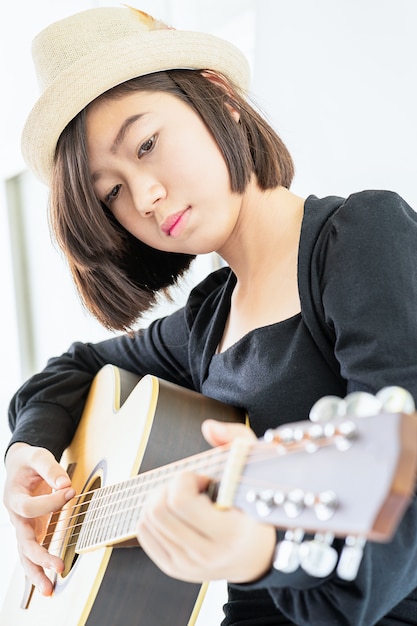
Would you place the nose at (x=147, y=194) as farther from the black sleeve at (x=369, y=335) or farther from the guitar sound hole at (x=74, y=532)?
the guitar sound hole at (x=74, y=532)

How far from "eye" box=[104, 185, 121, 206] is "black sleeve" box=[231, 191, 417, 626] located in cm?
31

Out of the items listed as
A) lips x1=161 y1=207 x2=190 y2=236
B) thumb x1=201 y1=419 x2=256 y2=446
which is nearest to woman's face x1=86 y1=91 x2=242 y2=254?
lips x1=161 y1=207 x2=190 y2=236

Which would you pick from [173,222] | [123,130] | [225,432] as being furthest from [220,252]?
[225,432]

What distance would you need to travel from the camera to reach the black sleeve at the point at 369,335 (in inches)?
27.4

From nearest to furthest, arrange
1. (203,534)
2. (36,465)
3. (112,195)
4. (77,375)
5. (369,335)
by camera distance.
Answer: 1. (203,534)
2. (369,335)
3. (112,195)
4. (36,465)
5. (77,375)

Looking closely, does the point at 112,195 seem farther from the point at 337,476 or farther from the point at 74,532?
the point at 337,476

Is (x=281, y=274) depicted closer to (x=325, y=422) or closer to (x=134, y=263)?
(x=134, y=263)

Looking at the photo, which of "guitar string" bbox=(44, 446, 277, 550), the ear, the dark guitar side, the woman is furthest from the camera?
the ear

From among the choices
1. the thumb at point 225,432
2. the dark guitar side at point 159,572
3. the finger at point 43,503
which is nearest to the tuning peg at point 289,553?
the thumb at point 225,432

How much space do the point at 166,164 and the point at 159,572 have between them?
0.52 meters

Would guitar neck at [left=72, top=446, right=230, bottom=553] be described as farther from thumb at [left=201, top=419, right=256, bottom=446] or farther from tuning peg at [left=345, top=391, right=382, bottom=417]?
tuning peg at [left=345, top=391, right=382, bottom=417]

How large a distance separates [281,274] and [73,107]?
1.18 feet

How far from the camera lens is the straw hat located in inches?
40.6

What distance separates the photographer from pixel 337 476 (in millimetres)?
504
